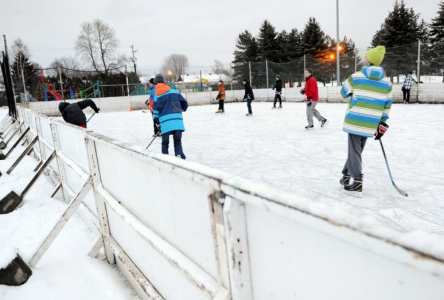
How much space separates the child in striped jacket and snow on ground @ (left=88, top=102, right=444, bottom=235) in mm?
472

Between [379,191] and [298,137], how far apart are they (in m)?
3.66

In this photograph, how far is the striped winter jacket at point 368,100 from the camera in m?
3.27

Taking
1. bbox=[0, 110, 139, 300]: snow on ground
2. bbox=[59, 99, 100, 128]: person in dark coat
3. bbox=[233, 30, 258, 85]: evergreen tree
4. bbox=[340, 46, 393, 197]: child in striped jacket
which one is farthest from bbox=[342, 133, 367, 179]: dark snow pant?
bbox=[233, 30, 258, 85]: evergreen tree

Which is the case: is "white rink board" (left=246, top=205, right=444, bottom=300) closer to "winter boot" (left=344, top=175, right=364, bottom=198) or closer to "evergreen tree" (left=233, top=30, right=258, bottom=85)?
"winter boot" (left=344, top=175, right=364, bottom=198)

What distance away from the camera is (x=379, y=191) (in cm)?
372

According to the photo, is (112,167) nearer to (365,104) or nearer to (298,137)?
(365,104)

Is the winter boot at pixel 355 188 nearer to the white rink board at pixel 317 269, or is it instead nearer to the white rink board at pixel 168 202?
the white rink board at pixel 168 202

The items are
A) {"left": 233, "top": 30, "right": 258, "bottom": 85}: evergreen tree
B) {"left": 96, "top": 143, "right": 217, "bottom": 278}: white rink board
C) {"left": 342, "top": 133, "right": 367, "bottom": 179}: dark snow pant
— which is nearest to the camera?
{"left": 96, "top": 143, "right": 217, "bottom": 278}: white rink board

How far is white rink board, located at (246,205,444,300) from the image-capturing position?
2.18ft

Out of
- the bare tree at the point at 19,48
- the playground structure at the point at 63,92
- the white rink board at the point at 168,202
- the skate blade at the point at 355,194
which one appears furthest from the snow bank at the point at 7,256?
the bare tree at the point at 19,48

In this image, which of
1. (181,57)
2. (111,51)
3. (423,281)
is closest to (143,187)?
(423,281)

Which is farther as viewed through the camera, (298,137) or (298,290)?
(298,137)

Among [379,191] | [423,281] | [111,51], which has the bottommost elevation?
[379,191]

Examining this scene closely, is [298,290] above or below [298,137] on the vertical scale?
above
